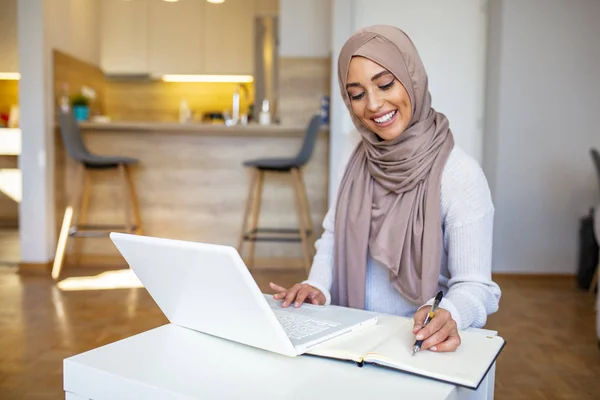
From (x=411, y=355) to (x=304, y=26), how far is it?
4.14m

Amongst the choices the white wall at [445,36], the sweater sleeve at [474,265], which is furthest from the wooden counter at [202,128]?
the sweater sleeve at [474,265]

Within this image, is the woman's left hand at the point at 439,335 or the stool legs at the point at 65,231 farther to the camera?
the stool legs at the point at 65,231

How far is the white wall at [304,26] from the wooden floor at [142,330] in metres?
1.82

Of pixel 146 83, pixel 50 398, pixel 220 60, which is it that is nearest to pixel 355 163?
pixel 50 398

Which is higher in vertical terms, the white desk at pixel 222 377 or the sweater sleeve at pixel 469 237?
the sweater sleeve at pixel 469 237

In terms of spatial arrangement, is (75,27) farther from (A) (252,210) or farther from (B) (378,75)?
(B) (378,75)

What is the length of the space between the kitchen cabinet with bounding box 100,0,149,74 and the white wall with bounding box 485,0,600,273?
378 centimetres

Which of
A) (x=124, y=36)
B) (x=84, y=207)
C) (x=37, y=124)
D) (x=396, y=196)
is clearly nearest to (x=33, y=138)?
(x=37, y=124)

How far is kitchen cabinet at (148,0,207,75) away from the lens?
629 centimetres

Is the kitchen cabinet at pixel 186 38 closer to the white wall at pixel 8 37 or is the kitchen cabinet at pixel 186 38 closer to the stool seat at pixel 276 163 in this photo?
the white wall at pixel 8 37

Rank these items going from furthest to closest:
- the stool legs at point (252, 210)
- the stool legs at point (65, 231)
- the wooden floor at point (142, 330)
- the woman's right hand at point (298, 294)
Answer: the stool legs at point (252, 210), the stool legs at point (65, 231), the wooden floor at point (142, 330), the woman's right hand at point (298, 294)

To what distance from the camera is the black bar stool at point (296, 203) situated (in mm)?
3770

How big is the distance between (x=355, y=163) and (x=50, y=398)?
131cm

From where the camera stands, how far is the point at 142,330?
2664mm
